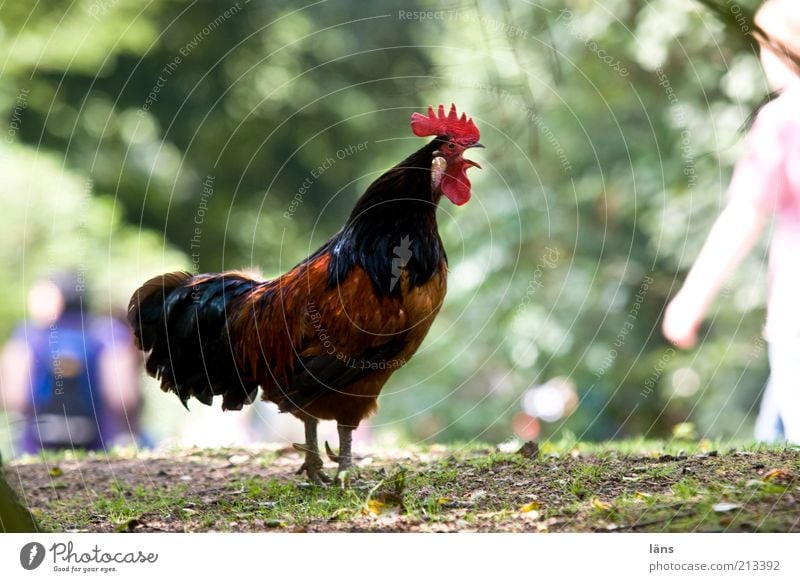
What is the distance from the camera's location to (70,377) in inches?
316

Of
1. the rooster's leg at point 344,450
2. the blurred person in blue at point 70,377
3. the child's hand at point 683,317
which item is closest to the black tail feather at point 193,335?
the rooster's leg at point 344,450

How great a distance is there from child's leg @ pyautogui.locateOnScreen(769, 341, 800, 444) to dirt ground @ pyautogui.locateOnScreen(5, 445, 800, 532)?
333 mm

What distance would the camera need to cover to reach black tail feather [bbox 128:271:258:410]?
481 centimetres

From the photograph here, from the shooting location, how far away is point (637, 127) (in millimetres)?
9203

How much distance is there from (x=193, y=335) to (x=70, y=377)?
12.3 ft

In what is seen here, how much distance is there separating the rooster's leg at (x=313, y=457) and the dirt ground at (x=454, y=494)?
99mm

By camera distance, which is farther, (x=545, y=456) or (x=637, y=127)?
(x=637, y=127)

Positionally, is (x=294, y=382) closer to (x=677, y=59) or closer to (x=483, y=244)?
(x=483, y=244)

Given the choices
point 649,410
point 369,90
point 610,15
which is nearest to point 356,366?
point 610,15

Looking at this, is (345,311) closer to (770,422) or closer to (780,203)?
(780,203)

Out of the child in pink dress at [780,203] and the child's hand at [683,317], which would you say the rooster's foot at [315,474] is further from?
the child in pink dress at [780,203]

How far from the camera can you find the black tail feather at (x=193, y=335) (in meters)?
4.81
